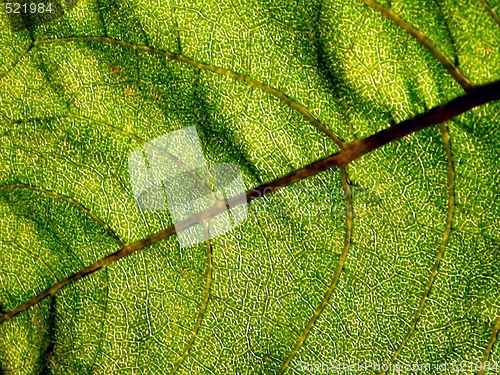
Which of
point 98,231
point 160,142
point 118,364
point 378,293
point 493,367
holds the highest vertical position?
point 493,367

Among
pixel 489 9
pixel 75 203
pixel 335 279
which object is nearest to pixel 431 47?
pixel 489 9

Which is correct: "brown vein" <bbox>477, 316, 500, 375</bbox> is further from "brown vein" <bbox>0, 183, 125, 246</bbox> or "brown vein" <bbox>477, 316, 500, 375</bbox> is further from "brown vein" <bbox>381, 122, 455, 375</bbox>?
"brown vein" <bbox>0, 183, 125, 246</bbox>

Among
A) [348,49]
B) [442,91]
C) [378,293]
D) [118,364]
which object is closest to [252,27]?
[348,49]

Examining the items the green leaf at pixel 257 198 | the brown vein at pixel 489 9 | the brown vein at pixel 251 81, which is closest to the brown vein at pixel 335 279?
the green leaf at pixel 257 198

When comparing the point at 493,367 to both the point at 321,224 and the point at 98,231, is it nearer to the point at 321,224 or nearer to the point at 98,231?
the point at 321,224

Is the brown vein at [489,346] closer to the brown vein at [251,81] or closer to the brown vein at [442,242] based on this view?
the brown vein at [442,242]

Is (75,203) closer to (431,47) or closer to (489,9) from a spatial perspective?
(431,47)

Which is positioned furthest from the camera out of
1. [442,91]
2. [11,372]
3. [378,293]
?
[11,372]
